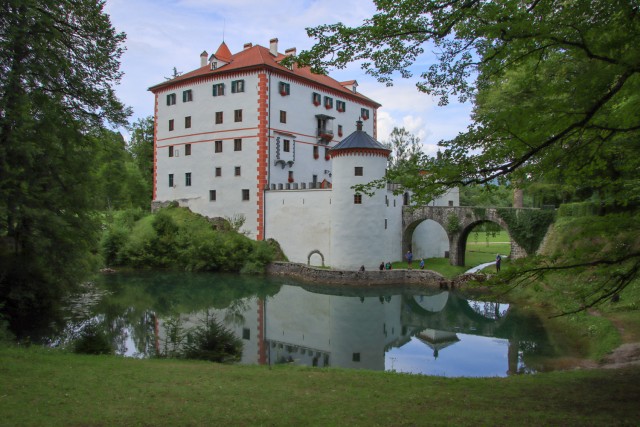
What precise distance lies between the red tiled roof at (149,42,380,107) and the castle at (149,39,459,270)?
10 centimetres

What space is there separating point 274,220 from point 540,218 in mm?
15478

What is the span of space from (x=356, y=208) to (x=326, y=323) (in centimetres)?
1033

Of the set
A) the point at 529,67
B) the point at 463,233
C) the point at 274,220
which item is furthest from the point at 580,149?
the point at 274,220

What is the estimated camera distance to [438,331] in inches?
700

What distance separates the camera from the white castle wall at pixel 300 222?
98.5ft

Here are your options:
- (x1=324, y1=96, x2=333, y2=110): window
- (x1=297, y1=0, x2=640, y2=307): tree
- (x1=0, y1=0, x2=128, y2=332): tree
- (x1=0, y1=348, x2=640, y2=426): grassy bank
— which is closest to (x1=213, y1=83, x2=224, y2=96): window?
(x1=324, y1=96, x2=333, y2=110): window

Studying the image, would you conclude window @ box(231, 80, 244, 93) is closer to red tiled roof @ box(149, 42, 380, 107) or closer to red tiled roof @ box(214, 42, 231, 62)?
red tiled roof @ box(149, 42, 380, 107)

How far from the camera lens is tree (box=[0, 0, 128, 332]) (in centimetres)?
1261

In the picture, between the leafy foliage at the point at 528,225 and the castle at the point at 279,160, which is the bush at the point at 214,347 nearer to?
the castle at the point at 279,160

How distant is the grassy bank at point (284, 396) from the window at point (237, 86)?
25258mm

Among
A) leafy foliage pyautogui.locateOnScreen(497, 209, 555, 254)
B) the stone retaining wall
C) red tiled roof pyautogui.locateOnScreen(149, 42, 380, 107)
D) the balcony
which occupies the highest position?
red tiled roof pyautogui.locateOnScreen(149, 42, 380, 107)

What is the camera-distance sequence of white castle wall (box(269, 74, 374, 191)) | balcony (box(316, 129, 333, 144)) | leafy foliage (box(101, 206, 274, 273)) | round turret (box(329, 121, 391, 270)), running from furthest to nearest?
balcony (box(316, 129, 333, 144)), white castle wall (box(269, 74, 374, 191)), leafy foliage (box(101, 206, 274, 273)), round turret (box(329, 121, 391, 270))

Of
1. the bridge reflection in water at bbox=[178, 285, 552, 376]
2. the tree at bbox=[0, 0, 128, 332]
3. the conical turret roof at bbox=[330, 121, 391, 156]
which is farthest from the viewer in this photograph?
the conical turret roof at bbox=[330, 121, 391, 156]

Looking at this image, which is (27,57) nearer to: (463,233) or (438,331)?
(438,331)
